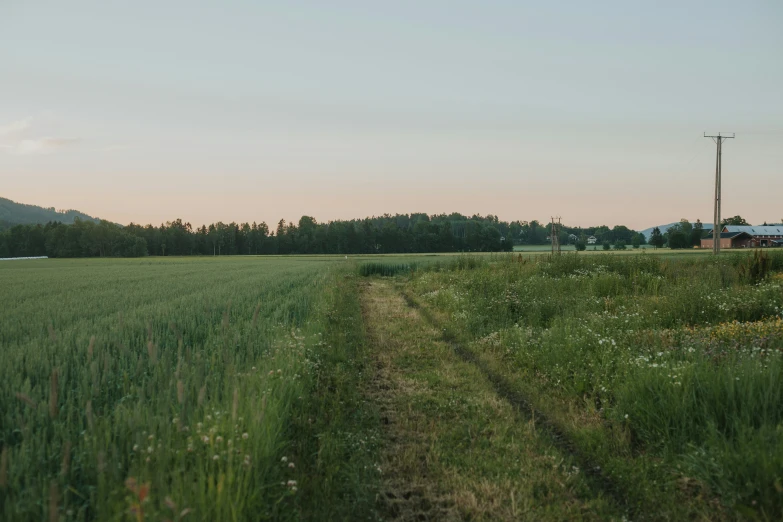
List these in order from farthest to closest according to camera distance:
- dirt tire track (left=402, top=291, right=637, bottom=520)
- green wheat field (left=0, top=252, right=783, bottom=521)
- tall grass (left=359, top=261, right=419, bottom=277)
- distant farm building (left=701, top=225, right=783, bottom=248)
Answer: distant farm building (left=701, top=225, right=783, bottom=248)
tall grass (left=359, top=261, right=419, bottom=277)
dirt tire track (left=402, top=291, right=637, bottom=520)
green wheat field (left=0, top=252, right=783, bottom=521)

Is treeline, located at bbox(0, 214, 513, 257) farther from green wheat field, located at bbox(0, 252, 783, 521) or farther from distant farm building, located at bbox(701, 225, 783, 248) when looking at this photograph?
green wheat field, located at bbox(0, 252, 783, 521)

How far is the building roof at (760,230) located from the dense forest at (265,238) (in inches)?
833

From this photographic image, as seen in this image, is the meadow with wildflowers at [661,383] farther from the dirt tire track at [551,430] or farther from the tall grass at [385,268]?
the tall grass at [385,268]

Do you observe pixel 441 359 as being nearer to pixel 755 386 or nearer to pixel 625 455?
pixel 625 455

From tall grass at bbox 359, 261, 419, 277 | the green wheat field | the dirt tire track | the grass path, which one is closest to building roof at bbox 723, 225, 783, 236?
tall grass at bbox 359, 261, 419, 277

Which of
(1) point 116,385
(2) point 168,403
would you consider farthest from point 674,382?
(1) point 116,385

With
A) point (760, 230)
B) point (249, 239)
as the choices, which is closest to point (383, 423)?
point (760, 230)

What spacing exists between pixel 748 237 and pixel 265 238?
123m

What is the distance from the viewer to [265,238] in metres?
136

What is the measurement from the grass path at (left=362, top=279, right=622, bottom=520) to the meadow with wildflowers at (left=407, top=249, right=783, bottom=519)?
0.49 meters

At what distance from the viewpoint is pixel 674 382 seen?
5516mm

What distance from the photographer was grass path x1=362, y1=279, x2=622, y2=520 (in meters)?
4.24

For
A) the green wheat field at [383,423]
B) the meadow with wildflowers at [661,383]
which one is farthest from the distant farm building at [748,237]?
the green wheat field at [383,423]

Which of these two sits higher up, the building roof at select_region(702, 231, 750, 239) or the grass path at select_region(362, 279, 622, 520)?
the building roof at select_region(702, 231, 750, 239)
